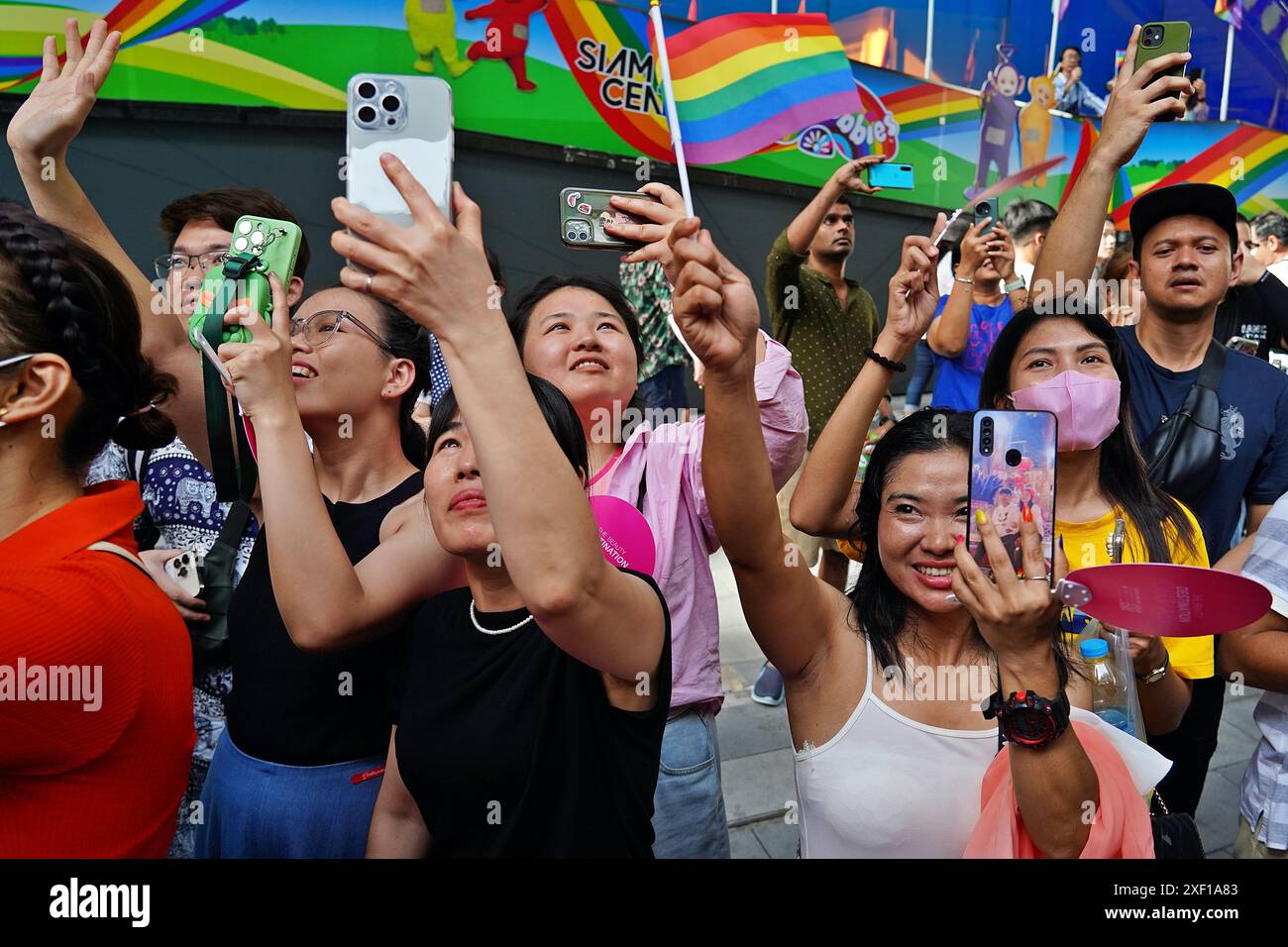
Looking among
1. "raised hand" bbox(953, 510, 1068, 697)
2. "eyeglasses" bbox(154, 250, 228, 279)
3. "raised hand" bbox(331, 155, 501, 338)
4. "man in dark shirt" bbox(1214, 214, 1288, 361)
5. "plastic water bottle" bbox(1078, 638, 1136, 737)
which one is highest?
"man in dark shirt" bbox(1214, 214, 1288, 361)

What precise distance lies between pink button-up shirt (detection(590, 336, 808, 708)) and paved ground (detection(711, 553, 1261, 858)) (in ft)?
3.13

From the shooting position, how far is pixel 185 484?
73.6 inches

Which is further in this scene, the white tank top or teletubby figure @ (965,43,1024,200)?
teletubby figure @ (965,43,1024,200)

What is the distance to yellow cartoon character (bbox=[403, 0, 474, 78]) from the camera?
5.49 metres

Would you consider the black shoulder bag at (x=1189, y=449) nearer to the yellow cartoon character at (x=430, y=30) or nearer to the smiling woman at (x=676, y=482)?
the smiling woman at (x=676, y=482)

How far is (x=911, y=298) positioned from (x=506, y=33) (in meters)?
4.80

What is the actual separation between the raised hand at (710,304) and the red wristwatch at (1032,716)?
539 millimetres

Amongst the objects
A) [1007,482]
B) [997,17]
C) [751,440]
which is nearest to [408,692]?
[751,440]

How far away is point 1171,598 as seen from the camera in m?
1.08

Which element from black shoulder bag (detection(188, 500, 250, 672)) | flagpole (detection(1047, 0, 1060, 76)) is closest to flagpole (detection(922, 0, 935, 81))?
flagpole (detection(1047, 0, 1060, 76))

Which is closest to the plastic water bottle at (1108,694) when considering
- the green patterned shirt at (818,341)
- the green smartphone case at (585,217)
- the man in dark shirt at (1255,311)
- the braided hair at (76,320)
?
the green smartphone case at (585,217)

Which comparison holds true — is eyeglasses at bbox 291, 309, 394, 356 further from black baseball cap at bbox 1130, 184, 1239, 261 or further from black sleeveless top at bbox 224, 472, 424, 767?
black baseball cap at bbox 1130, 184, 1239, 261

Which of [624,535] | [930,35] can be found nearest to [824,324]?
[624,535]

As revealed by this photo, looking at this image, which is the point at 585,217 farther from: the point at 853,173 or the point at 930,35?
the point at 930,35
